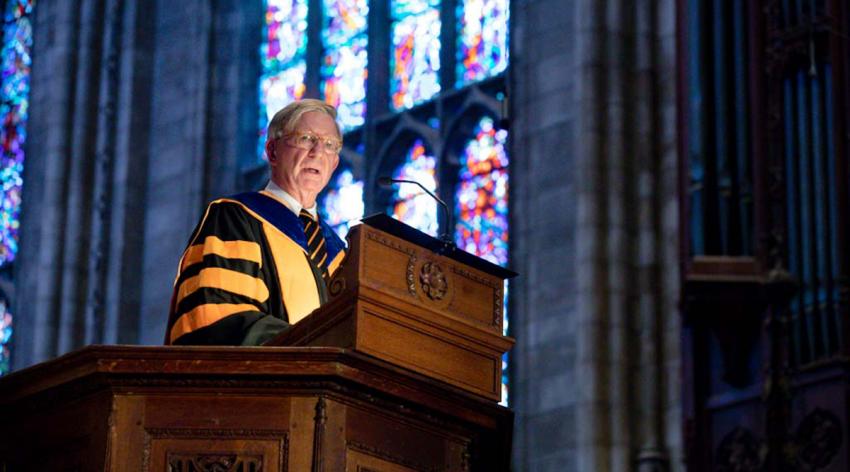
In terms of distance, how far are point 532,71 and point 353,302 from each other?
8.55m

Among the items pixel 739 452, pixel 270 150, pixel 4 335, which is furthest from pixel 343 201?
pixel 270 150

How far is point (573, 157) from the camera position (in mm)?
11961

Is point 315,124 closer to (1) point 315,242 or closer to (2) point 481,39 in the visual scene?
(1) point 315,242

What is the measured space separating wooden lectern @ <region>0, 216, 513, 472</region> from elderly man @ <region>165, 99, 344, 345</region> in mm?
322

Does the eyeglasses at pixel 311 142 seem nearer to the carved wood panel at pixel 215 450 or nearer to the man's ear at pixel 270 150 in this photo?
the man's ear at pixel 270 150

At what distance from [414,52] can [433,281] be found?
33.3ft

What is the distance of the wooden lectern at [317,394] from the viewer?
4023 millimetres

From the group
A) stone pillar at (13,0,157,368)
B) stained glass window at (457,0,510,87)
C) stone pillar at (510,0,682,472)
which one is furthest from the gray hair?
stone pillar at (13,0,157,368)

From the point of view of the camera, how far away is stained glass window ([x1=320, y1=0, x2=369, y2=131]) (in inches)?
580

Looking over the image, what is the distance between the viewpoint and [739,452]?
8.83 meters

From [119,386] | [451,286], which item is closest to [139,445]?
[119,386]

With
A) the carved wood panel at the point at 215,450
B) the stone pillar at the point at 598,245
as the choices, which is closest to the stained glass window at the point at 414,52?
the stone pillar at the point at 598,245

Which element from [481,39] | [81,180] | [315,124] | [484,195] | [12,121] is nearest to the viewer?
[315,124]

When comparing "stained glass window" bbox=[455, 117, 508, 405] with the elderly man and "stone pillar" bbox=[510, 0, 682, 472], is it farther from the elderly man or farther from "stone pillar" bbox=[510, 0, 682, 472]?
the elderly man
